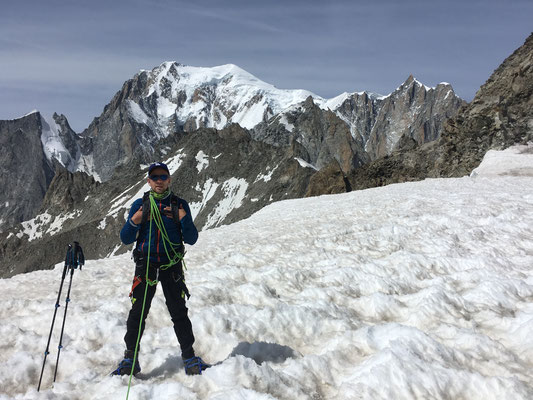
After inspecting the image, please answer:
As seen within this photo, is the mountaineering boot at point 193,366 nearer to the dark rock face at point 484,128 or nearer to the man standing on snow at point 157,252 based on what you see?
the man standing on snow at point 157,252

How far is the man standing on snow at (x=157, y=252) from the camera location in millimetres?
5758

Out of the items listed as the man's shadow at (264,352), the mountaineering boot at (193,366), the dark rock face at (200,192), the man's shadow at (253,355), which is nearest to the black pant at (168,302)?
the mountaineering boot at (193,366)

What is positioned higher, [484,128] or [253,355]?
[484,128]

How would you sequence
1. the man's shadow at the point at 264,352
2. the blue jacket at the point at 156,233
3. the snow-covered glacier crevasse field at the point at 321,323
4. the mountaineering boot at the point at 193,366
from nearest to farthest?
the snow-covered glacier crevasse field at the point at 321,323
the mountaineering boot at the point at 193,366
the blue jacket at the point at 156,233
the man's shadow at the point at 264,352

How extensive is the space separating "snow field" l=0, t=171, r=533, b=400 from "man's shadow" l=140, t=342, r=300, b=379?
0.08 feet

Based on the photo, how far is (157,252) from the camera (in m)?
5.82

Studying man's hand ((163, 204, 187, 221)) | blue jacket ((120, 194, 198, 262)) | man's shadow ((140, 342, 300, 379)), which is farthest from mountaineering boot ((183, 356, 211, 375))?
man's hand ((163, 204, 187, 221))

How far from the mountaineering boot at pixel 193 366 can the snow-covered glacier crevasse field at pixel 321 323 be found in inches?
4.4

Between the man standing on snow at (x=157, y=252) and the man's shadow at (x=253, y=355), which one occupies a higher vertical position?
the man standing on snow at (x=157, y=252)

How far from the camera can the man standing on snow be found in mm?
5758

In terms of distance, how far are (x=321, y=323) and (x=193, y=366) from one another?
2653mm

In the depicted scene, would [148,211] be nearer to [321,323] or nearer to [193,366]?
[193,366]

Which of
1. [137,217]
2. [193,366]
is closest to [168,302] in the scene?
[193,366]

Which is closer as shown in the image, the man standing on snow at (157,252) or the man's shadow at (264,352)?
the man standing on snow at (157,252)
